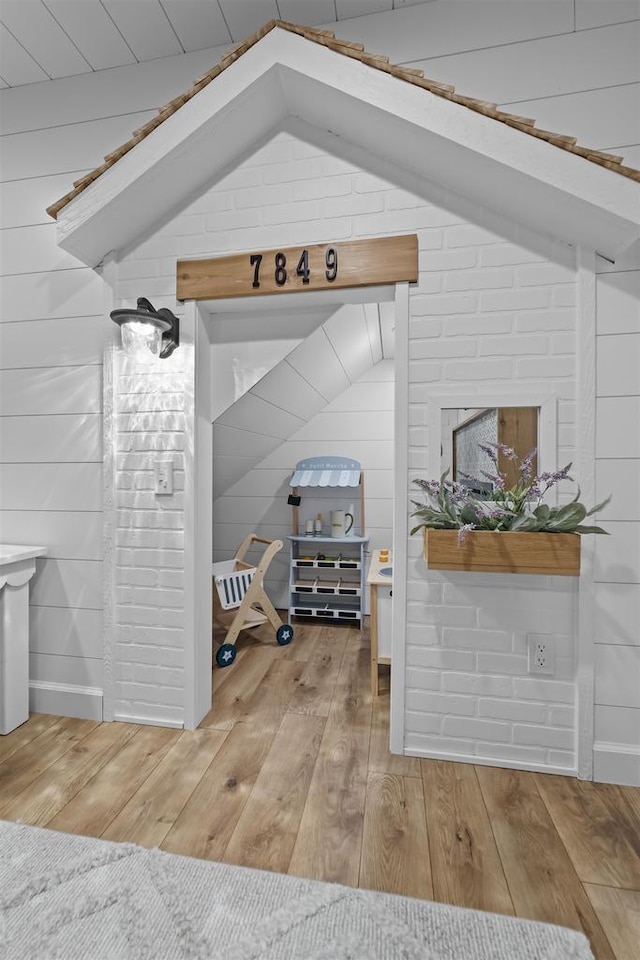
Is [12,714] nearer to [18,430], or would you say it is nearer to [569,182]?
[18,430]

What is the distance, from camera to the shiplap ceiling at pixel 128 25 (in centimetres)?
175

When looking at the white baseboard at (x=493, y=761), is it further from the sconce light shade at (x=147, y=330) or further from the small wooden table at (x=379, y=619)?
the sconce light shade at (x=147, y=330)

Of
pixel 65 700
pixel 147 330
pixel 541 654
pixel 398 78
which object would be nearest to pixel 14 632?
pixel 65 700

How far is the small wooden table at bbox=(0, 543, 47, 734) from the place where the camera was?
181 cm

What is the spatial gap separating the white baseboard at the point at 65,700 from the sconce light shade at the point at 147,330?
1455mm

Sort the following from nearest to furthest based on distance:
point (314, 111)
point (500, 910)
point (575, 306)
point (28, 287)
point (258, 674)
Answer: point (500, 910) < point (575, 306) < point (314, 111) < point (28, 287) < point (258, 674)

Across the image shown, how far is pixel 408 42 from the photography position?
1.74 meters

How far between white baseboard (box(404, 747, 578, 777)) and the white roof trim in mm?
1766

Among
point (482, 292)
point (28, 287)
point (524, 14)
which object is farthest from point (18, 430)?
point (524, 14)

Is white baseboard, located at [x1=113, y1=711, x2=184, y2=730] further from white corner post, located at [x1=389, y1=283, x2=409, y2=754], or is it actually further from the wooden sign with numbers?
the wooden sign with numbers

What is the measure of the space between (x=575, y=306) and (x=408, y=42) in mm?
1259

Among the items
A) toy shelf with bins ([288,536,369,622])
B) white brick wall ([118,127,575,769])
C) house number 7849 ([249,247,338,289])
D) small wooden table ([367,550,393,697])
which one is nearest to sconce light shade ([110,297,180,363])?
house number 7849 ([249,247,338,289])

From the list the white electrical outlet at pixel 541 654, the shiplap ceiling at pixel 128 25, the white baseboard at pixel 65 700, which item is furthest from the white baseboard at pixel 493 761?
the shiplap ceiling at pixel 128 25

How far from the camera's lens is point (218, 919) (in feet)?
3.40
